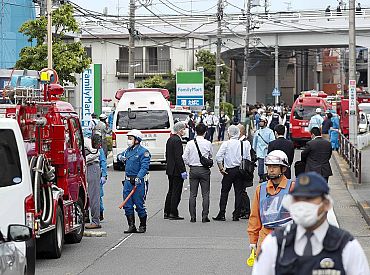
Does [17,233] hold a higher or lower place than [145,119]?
lower

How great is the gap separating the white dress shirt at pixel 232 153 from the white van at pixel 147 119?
12848mm

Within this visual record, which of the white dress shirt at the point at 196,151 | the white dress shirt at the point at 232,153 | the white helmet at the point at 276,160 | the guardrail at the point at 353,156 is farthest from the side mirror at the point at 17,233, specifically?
the guardrail at the point at 353,156

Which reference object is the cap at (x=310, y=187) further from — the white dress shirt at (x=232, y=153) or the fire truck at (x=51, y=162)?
the white dress shirt at (x=232, y=153)

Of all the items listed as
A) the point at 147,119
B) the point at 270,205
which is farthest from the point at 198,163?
the point at 147,119

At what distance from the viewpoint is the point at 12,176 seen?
11.1m

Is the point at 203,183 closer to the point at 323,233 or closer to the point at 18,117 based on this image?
the point at 18,117

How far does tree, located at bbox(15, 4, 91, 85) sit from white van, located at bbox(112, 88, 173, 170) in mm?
3844

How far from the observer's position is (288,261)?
17.0ft

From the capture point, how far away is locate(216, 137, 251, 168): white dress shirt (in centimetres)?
1783

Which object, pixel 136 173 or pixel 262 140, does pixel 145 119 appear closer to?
pixel 262 140

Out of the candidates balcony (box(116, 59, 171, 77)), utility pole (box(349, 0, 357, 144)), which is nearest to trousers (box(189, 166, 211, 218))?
utility pole (box(349, 0, 357, 144))

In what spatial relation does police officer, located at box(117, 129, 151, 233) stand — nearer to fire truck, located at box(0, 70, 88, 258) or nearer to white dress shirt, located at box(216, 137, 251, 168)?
fire truck, located at box(0, 70, 88, 258)

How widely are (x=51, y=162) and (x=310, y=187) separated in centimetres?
928

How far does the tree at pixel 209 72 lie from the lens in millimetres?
67375
